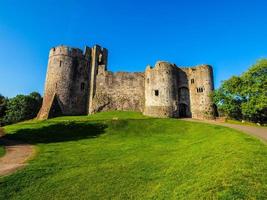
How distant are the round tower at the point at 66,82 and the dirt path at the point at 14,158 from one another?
24.5 metres

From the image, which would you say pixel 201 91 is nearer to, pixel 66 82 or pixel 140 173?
pixel 66 82

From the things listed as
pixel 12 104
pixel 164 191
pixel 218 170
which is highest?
pixel 12 104

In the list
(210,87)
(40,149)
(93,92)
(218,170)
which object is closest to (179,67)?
(210,87)

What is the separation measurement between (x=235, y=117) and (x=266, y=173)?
32162 millimetres

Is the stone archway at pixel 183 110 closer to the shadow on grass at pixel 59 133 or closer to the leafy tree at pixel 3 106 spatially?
the shadow on grass at pixel 59 133

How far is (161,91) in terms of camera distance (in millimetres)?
45000

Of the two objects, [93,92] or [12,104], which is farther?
[12,104]

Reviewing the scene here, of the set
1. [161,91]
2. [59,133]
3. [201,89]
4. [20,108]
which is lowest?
[59,133]

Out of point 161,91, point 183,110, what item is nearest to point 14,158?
point 161,91

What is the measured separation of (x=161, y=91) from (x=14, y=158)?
31.9 meters

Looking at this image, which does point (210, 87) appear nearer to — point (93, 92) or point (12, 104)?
point (93, 92)

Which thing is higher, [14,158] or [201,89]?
[201,89]

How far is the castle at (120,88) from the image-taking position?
45000mm

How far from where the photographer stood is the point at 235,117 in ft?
133
